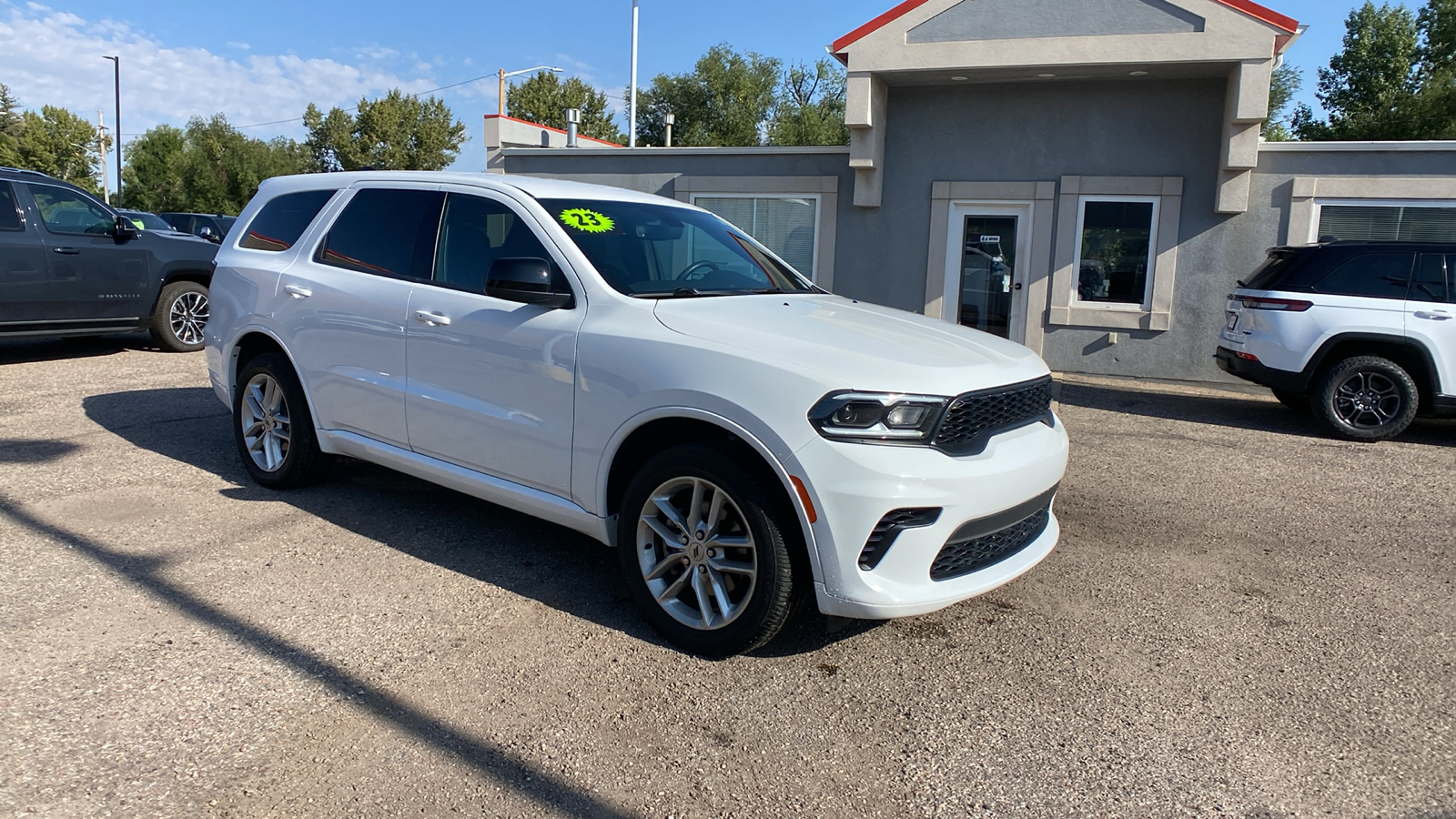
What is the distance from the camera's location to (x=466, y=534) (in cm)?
491

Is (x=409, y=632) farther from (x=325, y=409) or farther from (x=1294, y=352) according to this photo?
(x=1294, y=352)

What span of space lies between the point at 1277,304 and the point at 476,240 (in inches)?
286

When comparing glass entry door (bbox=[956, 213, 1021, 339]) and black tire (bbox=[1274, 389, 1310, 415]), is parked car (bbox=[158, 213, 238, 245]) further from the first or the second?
black tire (bbox=[1274, 389, 1310, 415])

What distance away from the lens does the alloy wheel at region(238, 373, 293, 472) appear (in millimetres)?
5309

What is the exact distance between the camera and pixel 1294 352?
27.5ft

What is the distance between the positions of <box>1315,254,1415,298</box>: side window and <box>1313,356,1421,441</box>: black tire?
588 mm

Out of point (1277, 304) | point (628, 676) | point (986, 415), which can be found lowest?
point (628, 676)

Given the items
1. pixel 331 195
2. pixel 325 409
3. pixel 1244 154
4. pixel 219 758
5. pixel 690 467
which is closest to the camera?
pixel 219 758

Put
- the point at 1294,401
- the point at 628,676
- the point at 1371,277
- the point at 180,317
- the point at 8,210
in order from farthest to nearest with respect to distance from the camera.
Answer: the point at 180,317, the point at 1294,401, the point at 8,210, the point at 1371,277, the point at 628,676

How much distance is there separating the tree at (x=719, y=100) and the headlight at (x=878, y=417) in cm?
4740

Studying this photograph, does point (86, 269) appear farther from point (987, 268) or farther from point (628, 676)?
point (987, 268)

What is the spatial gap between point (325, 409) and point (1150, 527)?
15.1 feet

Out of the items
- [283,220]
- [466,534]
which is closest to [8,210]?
[283,220]

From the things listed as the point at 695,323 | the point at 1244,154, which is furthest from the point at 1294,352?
the point at 695,323
